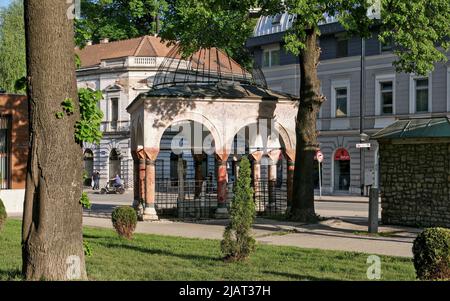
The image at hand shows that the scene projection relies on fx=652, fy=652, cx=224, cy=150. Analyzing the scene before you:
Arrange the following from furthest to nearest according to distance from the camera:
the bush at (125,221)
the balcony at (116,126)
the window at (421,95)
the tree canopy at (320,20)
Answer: the balcony at (116,126) < the window at (421,95) < the tree canopy at (320,20) < the bush at (125,221)

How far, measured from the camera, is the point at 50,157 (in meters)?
8.00

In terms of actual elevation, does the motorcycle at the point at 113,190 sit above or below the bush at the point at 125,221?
below

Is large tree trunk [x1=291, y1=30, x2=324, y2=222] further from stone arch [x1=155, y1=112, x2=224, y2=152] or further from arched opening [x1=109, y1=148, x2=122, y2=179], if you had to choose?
arched opening [x1=109, y1=148, x2=122, y2=179]

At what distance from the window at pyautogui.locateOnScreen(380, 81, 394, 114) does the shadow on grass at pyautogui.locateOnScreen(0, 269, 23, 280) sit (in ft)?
112

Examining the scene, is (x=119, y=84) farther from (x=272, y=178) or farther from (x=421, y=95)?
(x=272, y=178)

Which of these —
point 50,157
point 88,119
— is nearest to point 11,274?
point 50,157

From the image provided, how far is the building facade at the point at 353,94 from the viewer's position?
39.3 metres

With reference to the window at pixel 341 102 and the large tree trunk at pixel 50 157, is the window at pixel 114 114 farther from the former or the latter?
the large tree trunk at pixel 50 157

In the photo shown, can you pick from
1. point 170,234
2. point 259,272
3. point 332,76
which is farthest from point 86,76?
point 259,272

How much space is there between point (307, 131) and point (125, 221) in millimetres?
7513

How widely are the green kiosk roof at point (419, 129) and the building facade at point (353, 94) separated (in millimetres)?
20131

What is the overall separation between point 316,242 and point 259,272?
17.6 feet

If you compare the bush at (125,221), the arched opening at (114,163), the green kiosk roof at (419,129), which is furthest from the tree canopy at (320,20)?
the arched opening at (114,163)

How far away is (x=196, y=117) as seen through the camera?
22078 millimetres
